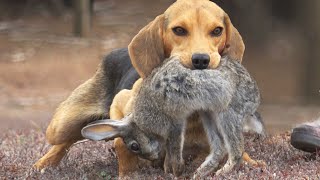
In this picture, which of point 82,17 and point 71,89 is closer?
point 71,89

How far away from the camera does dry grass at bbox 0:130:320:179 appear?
5.88 m

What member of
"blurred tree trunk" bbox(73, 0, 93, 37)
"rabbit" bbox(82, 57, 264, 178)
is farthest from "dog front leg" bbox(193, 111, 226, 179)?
"blurred tree trunk" bbox(73, 0, 93, 37)

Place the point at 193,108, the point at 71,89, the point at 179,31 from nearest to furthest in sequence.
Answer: the point at 193,108, the point at 179,31, the point at 71,89

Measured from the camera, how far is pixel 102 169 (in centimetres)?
650

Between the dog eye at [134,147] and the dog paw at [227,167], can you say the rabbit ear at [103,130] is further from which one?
the dog paw at [227,167]

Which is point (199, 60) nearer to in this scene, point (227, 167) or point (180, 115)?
point (180, 115)

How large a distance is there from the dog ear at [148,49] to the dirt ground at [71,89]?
696mm

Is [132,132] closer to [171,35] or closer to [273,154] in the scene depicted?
[171,35]

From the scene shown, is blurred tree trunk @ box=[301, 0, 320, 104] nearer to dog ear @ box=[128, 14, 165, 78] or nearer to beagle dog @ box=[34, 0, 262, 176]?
beagle dog @ box=[34, 0, 262, 176]

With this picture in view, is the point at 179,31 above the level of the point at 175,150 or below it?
above

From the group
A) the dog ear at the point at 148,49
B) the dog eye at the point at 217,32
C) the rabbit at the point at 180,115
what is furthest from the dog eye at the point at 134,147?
the dog eye at the point at 217,32

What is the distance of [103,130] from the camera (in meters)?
5.82

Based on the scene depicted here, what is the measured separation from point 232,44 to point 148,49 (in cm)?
58

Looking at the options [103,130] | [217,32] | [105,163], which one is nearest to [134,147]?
[103,130]
